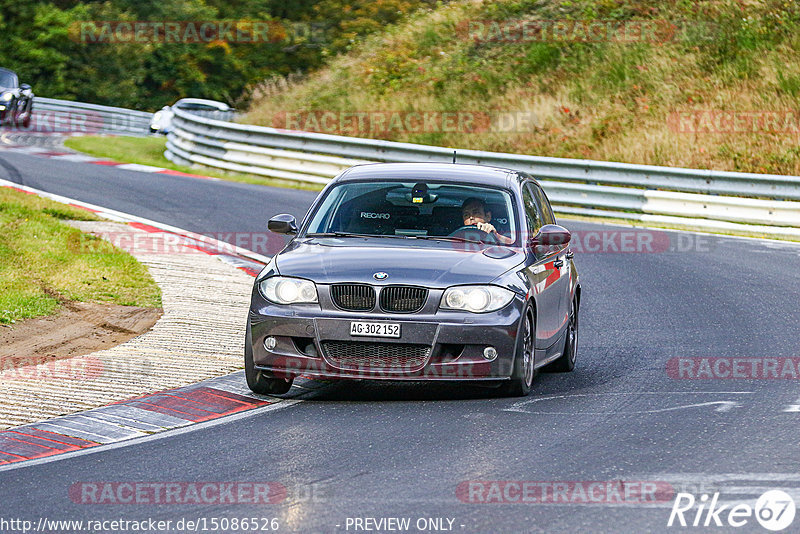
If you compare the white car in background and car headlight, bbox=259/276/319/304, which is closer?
car headlight, bbox=259/276/319/304

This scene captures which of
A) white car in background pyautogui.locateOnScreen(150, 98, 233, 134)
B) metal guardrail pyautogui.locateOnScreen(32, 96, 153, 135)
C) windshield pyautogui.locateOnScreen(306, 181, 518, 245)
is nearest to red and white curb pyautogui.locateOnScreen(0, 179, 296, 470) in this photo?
windshield pyautogui.locateOnScreen(306, 181, 518, 245)

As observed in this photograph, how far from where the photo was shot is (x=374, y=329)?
842 cm

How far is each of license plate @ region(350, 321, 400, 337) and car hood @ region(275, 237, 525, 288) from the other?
290 millimetres

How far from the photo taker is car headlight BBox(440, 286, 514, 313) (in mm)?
8516

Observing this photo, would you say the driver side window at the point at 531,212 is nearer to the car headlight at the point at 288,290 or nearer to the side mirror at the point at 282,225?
the side mirror at the point at 282,225

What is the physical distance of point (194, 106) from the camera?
118ft

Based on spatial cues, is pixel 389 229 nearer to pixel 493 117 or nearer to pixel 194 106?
pixel 493 117

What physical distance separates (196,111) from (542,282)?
26.1 m

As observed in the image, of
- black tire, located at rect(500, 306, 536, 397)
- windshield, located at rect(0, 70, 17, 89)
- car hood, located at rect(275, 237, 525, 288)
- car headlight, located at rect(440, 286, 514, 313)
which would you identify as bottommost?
black tire, located at rect(500, 306, 536, 397)

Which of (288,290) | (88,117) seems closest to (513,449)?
(288,290)

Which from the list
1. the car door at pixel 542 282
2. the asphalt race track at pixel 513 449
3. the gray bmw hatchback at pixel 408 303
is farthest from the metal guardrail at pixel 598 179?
the gray bmw hatchback at pixel 408 303

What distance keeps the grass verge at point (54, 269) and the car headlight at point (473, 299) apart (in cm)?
436

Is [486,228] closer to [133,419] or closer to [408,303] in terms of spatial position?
[408,303]

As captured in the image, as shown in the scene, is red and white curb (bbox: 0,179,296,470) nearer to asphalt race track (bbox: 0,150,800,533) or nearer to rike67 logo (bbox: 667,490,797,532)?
asphalt race track (bbox: 0,150,800,533)
